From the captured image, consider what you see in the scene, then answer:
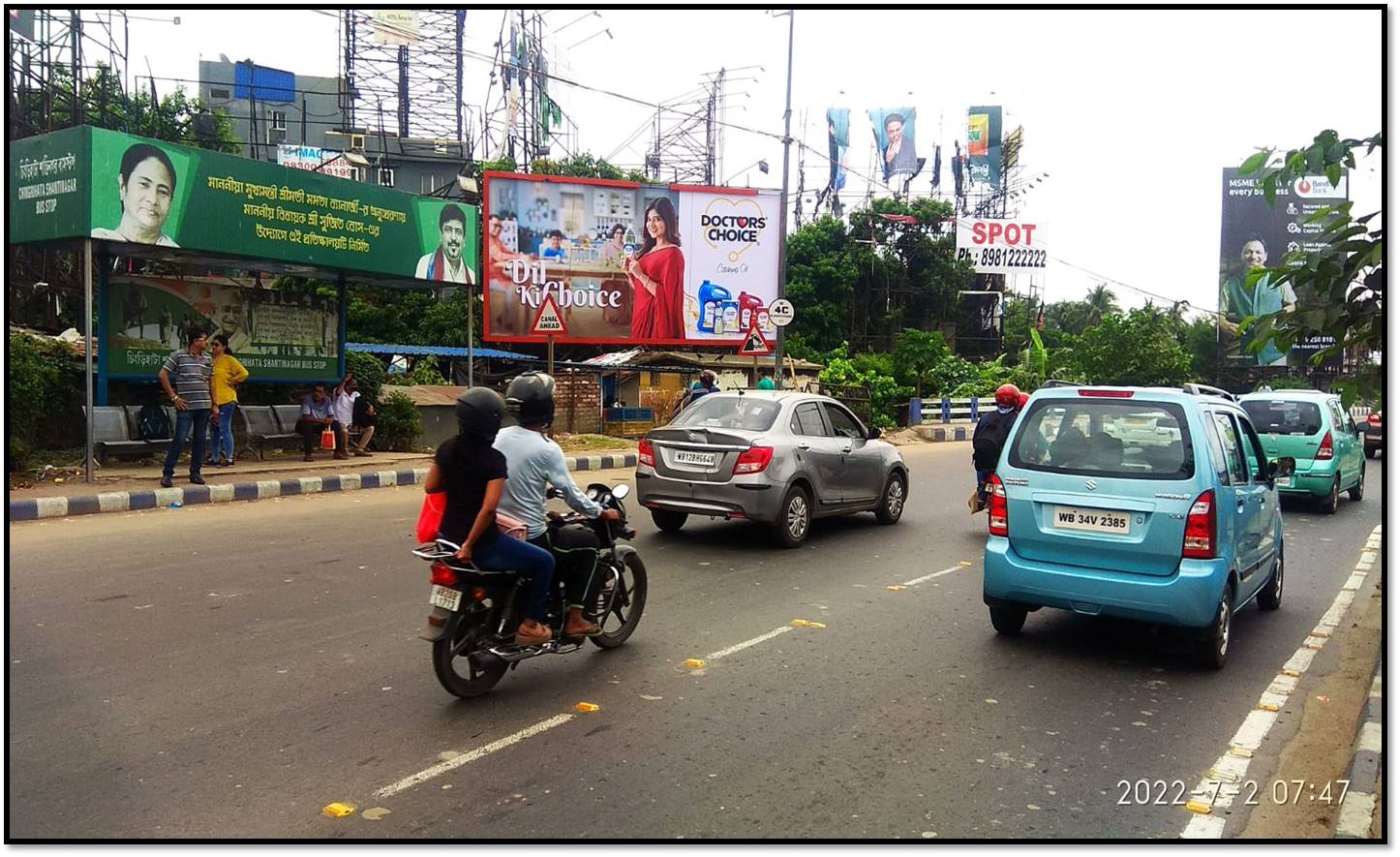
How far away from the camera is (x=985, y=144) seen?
54.9 m

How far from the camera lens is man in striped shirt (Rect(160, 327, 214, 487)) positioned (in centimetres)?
1227

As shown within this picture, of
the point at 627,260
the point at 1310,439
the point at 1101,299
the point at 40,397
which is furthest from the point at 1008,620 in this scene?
the point at 1101,299

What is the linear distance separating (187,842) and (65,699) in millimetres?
1956

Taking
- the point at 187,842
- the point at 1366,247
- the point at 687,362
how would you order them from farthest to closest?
the point at 687,362 < the point at 1366,247 < the point at 187,842

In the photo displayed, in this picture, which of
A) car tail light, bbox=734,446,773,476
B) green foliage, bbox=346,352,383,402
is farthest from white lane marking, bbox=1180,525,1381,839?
green foliage, bbox=346,352,383,402

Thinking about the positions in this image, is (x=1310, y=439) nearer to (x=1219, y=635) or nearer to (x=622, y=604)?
(x=1219, y=635)

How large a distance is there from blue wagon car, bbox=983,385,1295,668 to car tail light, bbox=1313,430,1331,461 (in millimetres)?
8152

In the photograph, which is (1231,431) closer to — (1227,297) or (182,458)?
(182,458)

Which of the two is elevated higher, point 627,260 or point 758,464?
point 627,260

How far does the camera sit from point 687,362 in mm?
30641

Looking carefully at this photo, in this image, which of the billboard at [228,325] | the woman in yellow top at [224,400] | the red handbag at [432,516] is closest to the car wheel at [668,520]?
the red handbag at [432,516]

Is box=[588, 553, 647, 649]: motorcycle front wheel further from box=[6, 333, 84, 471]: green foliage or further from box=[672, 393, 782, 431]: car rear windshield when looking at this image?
box=[6, 333, 84, 471]: green foliage

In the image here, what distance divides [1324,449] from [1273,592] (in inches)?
277

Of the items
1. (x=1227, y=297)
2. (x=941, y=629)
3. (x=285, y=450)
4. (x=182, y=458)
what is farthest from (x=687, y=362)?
(x=1227, y=297)
